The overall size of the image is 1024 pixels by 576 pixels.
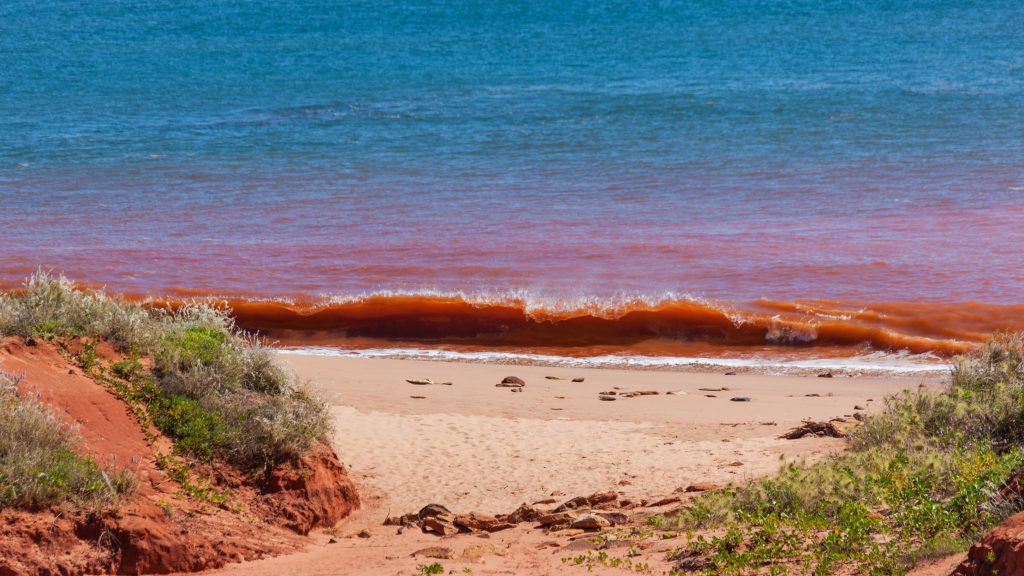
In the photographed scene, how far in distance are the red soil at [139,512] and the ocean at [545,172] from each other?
8336 mm

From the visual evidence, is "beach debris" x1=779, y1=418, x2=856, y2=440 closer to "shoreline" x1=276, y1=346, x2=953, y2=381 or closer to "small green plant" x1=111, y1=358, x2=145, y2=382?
"shoreline" x1=276, y1=346, x2=953, y2=381

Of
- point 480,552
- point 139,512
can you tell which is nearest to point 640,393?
point 480,552

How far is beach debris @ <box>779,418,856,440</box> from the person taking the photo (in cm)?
1070

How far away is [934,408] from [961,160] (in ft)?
77.4

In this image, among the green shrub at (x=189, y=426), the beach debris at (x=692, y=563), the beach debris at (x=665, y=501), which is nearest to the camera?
the beach debris at (x=692, y=563)

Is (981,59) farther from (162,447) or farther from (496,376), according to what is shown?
(162,447)

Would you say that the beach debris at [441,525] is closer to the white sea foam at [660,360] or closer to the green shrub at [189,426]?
the green shrub at [189,426]

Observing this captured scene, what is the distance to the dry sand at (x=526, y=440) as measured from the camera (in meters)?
8.08

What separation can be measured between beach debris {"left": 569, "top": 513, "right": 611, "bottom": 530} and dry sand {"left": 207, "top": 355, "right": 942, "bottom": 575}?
10.8 inches

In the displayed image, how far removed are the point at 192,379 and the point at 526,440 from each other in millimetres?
3824

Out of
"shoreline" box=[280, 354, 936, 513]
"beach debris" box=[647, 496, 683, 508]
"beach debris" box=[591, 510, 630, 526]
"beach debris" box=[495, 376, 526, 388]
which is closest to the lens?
"beach debris" box=[591, 510, 630, 526]

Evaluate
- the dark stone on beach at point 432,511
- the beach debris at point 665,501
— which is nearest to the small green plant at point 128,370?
the dark stone on beach at point 432,511

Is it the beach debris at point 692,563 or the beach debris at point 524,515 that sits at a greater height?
the beach debris at point 692,563

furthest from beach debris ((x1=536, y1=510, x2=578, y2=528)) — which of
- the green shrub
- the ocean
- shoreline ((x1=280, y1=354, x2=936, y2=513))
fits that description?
the ocean
